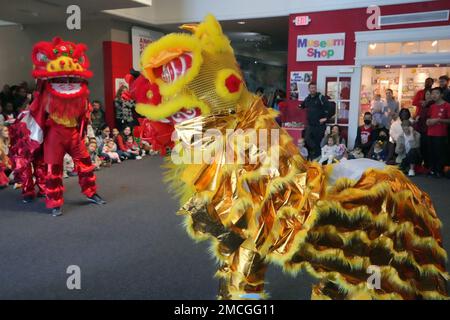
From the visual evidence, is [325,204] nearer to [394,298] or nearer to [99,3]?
[394,298]

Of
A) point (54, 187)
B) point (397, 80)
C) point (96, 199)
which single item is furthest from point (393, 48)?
point (54, 187)

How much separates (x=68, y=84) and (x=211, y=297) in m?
2.05

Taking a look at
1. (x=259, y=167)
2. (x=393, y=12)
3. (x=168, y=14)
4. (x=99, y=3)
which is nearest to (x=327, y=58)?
(x=393, y=12)

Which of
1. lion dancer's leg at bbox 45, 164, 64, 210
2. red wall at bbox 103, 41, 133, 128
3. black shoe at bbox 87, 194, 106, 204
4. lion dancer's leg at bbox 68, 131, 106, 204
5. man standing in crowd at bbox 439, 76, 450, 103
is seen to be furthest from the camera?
red wall at bbox 103, 41, 133, 128

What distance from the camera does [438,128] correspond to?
5051 millimetres

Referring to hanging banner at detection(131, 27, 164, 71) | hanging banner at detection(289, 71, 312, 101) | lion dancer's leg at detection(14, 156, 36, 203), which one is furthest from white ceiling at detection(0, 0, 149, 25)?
lion dancer's leg at detection(14, 156, 36, 203)

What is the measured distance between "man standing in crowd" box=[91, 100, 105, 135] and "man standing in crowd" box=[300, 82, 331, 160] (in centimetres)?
354

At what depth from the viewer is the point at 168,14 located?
7.51 meters

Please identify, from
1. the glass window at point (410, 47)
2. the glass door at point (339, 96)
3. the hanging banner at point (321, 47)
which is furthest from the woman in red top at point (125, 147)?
the glass window at point (410, 47)

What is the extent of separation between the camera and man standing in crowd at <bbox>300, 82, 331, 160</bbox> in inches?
233

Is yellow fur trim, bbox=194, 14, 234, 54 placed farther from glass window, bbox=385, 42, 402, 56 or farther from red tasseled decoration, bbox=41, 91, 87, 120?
glass window, bbox=385, 42, 402, 56

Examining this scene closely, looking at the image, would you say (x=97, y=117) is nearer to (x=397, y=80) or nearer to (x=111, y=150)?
(x=111, y=150)

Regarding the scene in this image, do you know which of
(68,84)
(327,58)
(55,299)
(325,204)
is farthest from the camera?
(327,58)

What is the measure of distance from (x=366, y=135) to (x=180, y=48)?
522 centimetres
